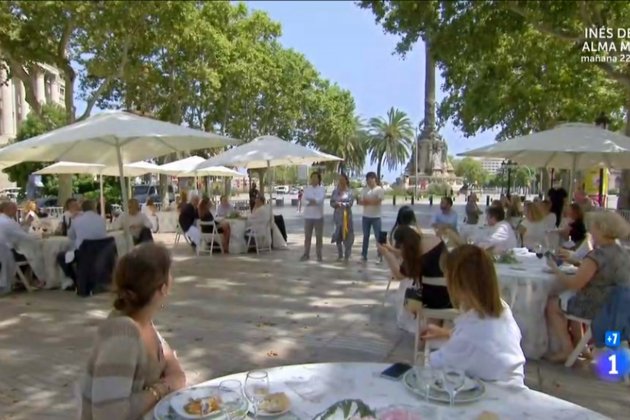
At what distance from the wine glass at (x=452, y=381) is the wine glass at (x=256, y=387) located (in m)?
0.62

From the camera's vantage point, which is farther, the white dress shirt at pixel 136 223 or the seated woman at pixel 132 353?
the white dress shirt at pixel 136 223

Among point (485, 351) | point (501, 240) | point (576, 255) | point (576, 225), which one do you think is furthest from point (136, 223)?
point (485, 351)

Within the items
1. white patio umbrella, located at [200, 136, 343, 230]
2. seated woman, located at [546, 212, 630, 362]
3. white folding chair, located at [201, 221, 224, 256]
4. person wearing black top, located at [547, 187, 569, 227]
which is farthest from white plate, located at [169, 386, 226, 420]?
person wearing black top, located at [547, 187, 569, 227]

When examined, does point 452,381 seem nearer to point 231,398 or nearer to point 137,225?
point 231,398

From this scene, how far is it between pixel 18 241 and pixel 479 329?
268 inches

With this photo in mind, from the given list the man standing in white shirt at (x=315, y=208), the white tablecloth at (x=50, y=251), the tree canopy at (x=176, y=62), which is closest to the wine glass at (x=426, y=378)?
the white tablecloth at (x=50, y=251)

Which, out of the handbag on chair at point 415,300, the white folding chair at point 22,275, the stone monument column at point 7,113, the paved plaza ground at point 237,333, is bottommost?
the paved plaza ground at point 237,333

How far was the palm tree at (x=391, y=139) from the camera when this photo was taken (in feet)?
222

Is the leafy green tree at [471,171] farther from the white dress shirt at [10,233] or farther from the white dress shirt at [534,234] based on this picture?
the white dress shirt at [10,233]

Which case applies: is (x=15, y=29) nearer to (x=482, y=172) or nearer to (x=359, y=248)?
(x=359, y=248)

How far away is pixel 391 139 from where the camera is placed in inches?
2677

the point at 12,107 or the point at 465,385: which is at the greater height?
the point at 12,107

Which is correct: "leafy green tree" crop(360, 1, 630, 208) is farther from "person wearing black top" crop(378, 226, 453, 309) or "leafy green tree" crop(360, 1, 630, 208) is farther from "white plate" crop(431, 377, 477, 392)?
"white plate" crop(431, 377, 477, 392)

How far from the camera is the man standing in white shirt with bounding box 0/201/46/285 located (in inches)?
277
